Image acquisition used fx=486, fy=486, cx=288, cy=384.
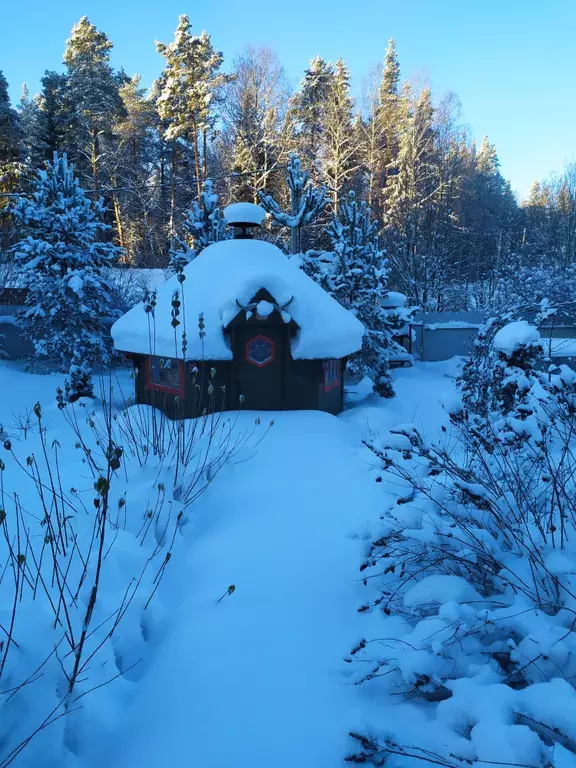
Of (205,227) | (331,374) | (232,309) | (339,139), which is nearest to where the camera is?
(232,309)

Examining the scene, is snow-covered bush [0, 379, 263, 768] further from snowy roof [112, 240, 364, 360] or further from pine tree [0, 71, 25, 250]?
pine tree [0, 71, 25, 250]

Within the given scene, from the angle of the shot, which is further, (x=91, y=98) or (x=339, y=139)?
(x=91, y=98)

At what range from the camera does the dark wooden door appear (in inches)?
412

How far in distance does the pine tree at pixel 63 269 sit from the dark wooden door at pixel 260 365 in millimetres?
7019

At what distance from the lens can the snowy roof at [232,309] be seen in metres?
10.0

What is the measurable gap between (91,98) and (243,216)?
879 inches

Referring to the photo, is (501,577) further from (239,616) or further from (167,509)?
(167,509)

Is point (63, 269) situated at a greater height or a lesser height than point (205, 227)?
lesser

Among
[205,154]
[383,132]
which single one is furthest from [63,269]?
[383,132]

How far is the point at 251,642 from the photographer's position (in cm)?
322

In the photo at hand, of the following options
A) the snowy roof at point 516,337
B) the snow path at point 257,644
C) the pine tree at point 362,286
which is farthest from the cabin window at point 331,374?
the snow path at point 257,644

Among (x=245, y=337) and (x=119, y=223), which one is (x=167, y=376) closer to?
(x=245, y=337)

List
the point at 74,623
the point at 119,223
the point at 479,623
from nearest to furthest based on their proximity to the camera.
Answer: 1. the point at 479,623
2. the point at 74,623
3. the point at 119,223

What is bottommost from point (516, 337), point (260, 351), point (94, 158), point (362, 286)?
point (260, 351)
